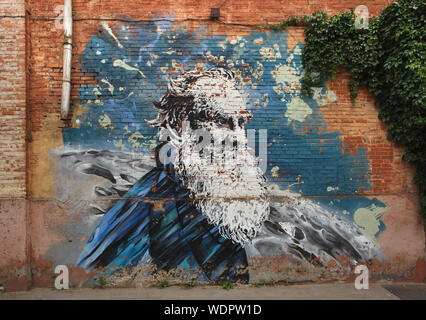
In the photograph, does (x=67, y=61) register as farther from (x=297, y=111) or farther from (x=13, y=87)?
(x=297, y=111)

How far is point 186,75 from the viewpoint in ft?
17.2

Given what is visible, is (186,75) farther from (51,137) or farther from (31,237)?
(31,237)

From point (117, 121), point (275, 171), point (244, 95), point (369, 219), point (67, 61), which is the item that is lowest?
point (369, 219)

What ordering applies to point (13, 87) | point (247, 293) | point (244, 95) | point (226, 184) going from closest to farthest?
point (247, 293) < point (13, 87) < point (226, 184) < point (244, 95)

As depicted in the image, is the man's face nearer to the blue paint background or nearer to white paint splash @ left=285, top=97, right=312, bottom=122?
the blue paint background

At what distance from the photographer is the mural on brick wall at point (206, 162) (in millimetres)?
5082

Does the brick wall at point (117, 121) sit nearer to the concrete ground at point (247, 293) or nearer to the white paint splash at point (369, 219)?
the white paint splash at point (369, 219)

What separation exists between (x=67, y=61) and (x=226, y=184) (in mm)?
3432

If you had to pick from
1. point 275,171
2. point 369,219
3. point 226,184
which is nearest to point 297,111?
point 275,171

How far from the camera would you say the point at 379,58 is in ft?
17.2

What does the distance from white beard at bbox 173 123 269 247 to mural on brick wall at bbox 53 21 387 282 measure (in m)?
0.02

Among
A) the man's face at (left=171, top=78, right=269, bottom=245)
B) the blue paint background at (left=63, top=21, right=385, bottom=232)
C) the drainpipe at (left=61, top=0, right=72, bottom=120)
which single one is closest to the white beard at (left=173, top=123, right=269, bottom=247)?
the man's face at (left=171, top=78, right=269, bottom=245)

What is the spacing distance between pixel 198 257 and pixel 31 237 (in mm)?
2836

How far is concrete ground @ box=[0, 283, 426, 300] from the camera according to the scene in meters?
4.60
